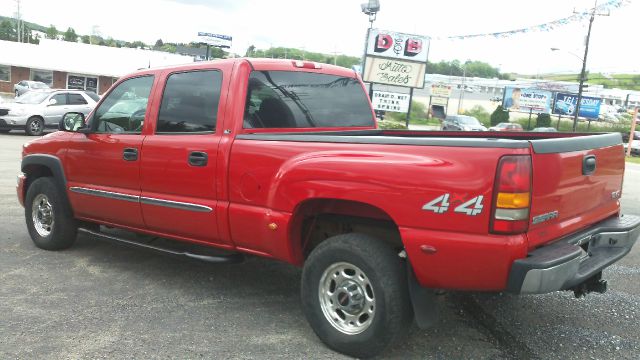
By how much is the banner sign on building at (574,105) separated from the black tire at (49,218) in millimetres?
55723

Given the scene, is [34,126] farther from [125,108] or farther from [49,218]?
[125,108]

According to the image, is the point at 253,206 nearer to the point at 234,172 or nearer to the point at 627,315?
the point at 234,172

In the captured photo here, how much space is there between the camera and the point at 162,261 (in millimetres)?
5465

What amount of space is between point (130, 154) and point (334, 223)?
1877 millimetres

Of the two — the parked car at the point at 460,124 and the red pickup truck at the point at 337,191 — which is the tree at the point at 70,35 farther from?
the red pickup truck at the point at 337,191

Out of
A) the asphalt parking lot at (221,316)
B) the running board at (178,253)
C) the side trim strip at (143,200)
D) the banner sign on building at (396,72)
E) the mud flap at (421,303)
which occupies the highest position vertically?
the banner sign on building at (396,72)

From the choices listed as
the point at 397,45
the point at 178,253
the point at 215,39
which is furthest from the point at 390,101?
the point at 215,39

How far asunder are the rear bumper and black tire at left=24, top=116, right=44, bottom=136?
19118mm

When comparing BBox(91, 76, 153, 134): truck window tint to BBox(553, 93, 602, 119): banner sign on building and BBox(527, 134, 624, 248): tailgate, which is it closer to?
BBox(527, 134, 624, 248): tailgate

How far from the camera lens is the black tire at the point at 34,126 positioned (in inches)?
742

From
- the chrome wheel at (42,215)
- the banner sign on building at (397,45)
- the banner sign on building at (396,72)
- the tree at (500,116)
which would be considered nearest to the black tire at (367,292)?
the chrome wheel at (42,215)

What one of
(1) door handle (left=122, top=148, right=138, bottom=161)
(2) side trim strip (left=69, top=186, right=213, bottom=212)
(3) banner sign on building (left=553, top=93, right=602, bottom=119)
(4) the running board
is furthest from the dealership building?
(1) door handle (left=122, top=148, right=138, bottom=161)

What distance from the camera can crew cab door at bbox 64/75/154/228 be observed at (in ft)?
15.3

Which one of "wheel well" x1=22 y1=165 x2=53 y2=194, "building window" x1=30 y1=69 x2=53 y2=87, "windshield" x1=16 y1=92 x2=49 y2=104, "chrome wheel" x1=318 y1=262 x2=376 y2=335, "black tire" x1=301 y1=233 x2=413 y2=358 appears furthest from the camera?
"building window" x1=30 y1=69 x2=53 y2=87
